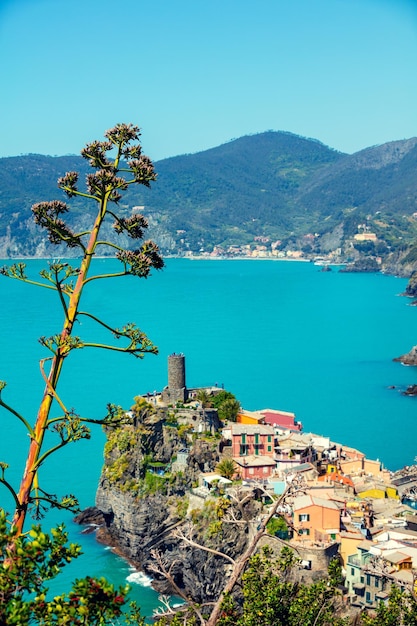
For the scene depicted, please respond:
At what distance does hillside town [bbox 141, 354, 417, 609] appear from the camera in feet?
66.3

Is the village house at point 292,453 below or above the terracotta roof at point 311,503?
above

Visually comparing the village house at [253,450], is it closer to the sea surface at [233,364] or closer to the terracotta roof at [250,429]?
the terracotta roof at [250,429]

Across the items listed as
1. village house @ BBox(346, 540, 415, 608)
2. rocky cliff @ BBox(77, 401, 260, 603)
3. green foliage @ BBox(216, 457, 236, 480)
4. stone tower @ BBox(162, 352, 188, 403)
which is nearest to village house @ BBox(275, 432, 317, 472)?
green foliage @ BBox(216, 457, 236, 480)

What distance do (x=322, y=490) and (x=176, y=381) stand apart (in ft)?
23.2

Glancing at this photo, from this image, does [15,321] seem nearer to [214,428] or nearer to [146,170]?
[214,428]

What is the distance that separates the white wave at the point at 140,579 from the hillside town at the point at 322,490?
2521 mm

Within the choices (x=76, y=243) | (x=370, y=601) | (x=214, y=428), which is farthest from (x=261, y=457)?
(x=76, y=243)

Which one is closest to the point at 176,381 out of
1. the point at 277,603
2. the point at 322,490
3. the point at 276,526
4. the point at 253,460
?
the point at 253,460

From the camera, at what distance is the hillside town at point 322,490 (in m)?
20.2

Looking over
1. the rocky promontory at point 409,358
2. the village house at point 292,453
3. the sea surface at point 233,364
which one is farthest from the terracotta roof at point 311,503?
the rocky promontory at point 409,358

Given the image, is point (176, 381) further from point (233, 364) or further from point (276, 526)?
point (233, 364)

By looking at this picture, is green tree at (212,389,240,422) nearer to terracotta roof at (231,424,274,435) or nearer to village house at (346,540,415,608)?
terracotta roof at (231,424,274,435)

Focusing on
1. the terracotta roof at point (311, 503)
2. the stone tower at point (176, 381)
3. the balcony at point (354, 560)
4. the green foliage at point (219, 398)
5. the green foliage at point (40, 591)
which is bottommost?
the balcony at point (354, 560)

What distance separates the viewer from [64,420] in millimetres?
5234
